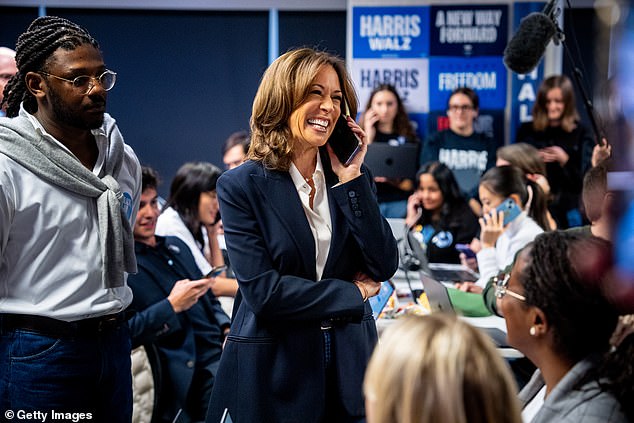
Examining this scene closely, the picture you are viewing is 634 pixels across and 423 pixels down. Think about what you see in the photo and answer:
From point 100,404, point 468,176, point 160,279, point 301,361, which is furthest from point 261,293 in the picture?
point 468,176

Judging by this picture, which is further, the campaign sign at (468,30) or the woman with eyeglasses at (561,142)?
the campaign sign at (468,30)

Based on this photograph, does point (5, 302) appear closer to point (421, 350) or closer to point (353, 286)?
point (353, 286)

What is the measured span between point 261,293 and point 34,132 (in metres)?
0.65

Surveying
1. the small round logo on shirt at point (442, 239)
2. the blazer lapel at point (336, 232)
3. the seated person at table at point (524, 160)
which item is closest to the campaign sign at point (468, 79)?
the seated person at table at point (524, 160)

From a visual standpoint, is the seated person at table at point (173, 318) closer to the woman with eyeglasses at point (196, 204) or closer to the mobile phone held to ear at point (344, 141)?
the woman with eyeglasses at point (196, 204)

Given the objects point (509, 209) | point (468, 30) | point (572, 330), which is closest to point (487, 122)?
point (468, 30)

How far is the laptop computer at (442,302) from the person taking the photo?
2789 mm

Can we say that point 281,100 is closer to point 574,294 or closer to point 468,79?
point 574,294

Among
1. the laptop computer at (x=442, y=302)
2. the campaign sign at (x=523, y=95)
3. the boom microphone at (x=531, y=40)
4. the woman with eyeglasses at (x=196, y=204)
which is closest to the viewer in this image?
the laptop computer at (x=442, y=302)

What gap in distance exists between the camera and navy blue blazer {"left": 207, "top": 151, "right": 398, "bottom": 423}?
6.09 ft

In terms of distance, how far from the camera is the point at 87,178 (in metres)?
1.94

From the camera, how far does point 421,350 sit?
3.48 ft

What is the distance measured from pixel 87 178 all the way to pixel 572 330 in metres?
1.14

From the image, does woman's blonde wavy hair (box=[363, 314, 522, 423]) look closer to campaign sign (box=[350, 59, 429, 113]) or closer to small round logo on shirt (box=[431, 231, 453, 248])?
small round logo on shirt (box=[431, 231, 453, 248])
